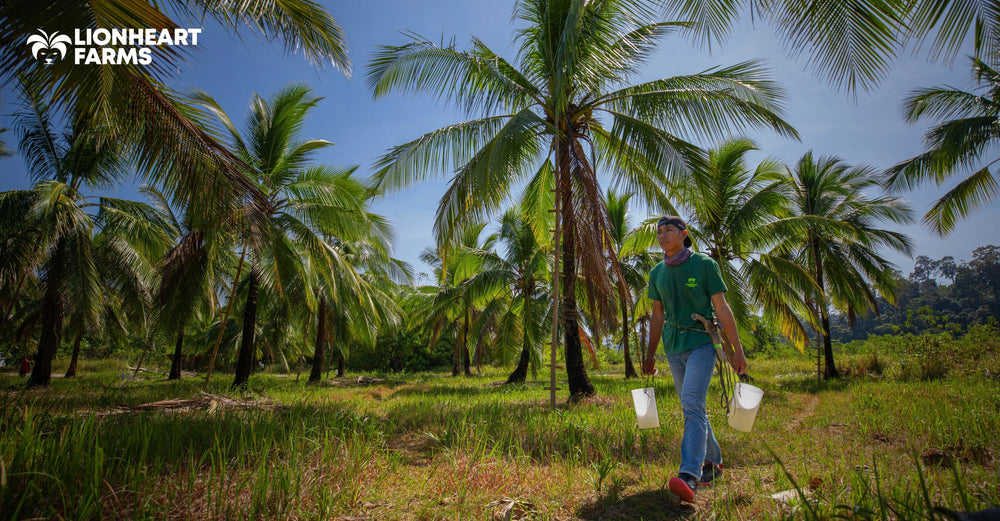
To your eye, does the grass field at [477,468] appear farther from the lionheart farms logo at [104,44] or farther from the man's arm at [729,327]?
the lionheart farms logo at [104,44]

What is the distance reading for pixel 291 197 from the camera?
9.90m

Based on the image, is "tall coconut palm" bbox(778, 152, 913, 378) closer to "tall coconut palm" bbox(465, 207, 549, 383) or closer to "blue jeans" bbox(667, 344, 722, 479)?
"tall coconut palm" bbox(465, 207, 549, 383)

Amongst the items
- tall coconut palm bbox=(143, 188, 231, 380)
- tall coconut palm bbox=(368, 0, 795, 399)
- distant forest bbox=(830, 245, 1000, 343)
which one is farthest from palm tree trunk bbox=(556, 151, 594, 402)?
distant forest bbox=(830, 245, 1000, 343)

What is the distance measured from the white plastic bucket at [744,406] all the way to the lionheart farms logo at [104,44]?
5458 millimetres

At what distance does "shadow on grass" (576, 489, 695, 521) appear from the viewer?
245cm

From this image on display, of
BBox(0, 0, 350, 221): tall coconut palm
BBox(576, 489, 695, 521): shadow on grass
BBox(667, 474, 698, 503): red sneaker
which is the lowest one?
BBox(576, 489, 695, 521): shadow on grass

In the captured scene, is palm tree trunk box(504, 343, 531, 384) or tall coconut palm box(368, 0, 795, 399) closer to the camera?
tall coconut palm box(368, 0, 795, 399)

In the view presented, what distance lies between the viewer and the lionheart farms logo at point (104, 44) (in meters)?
3.46

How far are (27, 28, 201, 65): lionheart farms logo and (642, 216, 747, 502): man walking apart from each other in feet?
15.3

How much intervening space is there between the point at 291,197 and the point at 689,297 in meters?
9.51

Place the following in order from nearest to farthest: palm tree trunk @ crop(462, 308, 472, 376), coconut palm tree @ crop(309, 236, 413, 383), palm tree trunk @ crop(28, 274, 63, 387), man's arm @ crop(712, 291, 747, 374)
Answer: man's arm @ crop(712, 291, 747, 374) < palm tree trunk @ crop(28, 274, 63, 387) < coconut palm tree @ crop(309, 236, 413, 383) < palm tree trunk @ crop(462, 308, 472, 376)

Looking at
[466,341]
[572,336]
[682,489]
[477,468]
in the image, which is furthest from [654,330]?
[466,341]

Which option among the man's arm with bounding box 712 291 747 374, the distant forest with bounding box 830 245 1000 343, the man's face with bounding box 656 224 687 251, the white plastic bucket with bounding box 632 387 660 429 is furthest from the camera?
the distant forest with bounding box 830 245 1000 343

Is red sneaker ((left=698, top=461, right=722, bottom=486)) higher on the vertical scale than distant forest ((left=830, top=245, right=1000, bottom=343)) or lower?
lower
